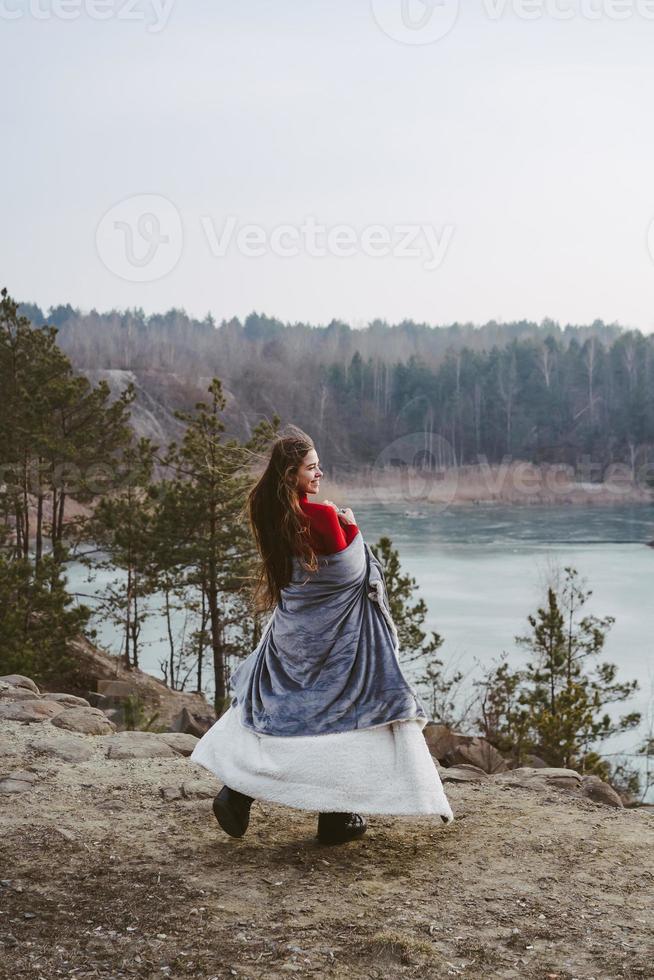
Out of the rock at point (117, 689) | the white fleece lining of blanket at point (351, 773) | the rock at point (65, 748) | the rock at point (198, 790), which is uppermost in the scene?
the white fleece lining of blanket at point (351, 773)

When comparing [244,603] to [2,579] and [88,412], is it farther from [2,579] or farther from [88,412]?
[2,579]

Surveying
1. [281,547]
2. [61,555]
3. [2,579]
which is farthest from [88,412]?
[281,547]

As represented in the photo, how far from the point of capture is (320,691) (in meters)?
4.09

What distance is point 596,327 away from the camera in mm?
86188

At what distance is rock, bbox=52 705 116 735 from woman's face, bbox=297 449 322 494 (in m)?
2.94

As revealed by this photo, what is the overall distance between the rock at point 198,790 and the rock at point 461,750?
2.54 metres

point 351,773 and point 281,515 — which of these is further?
point 281,515

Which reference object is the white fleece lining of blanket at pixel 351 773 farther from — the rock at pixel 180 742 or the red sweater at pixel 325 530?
the rock at pixel 180 742

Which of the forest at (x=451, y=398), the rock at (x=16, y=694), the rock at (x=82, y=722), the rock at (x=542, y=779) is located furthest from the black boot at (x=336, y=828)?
the forest at (x=451, y=398)

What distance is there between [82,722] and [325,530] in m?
3.04

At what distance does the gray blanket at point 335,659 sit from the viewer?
13.3 ft

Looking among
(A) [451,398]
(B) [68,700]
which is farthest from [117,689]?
(A) [451,398]

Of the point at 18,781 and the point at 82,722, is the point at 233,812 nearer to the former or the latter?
the point at 18,781

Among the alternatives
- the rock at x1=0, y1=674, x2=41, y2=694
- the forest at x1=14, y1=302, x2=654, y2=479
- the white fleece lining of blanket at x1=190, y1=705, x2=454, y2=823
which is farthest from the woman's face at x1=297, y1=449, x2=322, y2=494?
the forest at x1=14, y1=302, x2=654, y2=479
